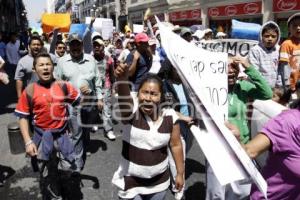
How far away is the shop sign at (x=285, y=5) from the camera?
15.9 meters

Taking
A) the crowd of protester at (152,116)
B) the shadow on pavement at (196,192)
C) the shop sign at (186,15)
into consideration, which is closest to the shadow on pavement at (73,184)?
the crowd of protester at (152,116)

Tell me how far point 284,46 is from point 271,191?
3.78 m

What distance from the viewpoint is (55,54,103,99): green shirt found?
568cm

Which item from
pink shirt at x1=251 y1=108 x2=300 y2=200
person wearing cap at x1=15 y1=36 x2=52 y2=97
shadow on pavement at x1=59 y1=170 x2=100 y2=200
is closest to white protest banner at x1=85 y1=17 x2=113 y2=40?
person wearing cap at x1=15 y1=36 x2=52 y2=97

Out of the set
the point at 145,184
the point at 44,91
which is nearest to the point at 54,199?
the point at 44,91

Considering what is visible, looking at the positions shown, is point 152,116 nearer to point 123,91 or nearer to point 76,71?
point 123,91

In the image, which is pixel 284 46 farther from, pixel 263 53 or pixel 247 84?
pixel 247 84

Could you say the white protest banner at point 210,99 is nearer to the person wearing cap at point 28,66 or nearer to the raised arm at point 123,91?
the raised arm at point 123,91

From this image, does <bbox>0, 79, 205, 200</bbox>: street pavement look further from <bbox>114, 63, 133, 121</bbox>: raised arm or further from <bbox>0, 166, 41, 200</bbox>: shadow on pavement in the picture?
<bbox>114, 63, 133, 121</bbox>: raised arm

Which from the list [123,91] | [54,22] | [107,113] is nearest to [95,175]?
[107,113]

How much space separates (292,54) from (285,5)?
463 inches

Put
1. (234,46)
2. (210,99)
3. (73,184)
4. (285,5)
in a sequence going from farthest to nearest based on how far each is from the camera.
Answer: (285,5) → (234,46) → (73,184) → (210,99)

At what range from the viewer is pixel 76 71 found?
18.7 ft

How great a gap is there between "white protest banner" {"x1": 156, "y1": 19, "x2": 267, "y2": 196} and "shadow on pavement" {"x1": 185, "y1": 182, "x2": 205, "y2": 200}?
214 centimetres
